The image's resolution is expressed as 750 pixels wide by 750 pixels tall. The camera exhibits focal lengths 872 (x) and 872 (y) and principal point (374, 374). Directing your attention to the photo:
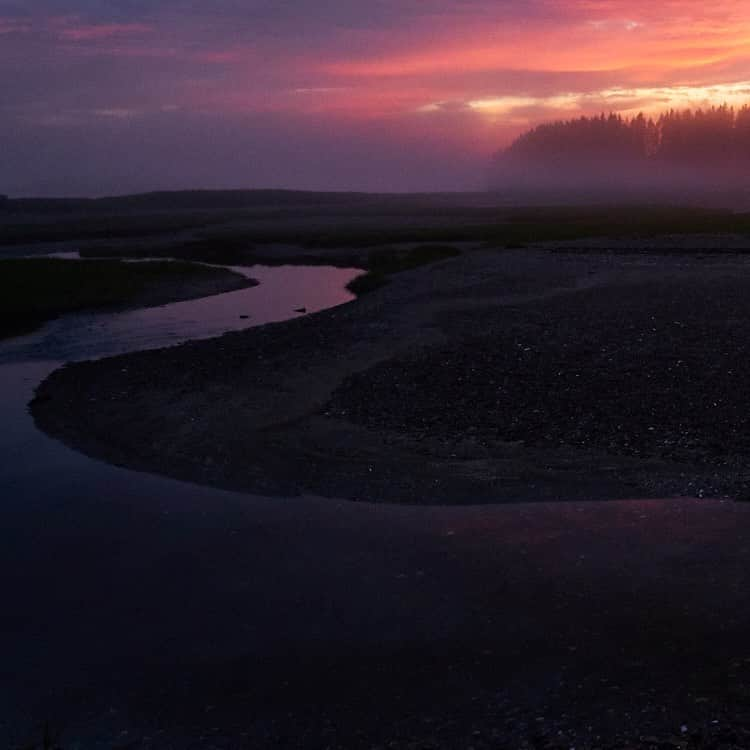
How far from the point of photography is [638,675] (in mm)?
8742

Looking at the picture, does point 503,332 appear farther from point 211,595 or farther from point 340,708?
point 340,708

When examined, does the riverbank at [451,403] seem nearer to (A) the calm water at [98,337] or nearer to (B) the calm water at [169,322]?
(A) the calm water at [98,337]

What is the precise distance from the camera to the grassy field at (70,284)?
Result: 133 feet

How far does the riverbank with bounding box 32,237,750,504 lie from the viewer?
595 inches

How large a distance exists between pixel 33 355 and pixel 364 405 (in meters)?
16.4

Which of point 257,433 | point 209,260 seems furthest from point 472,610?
point 209,260

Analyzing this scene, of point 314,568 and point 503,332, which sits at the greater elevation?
point 503,332

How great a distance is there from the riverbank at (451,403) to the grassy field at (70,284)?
14224 millimetres

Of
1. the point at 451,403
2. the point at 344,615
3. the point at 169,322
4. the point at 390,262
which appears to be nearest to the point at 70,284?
the point at 169,322

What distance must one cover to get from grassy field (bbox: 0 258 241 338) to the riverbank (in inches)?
560

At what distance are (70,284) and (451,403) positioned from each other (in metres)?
35.6

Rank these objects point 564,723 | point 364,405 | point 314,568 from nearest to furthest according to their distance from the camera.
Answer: point 564,723
point 314,568
point 364,405

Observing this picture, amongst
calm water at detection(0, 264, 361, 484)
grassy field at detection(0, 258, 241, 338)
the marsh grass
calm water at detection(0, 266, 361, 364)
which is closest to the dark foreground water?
calm water at detection(0, 264, 361, 484)

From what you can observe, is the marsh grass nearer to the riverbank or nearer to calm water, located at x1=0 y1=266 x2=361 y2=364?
calm water, located at x1=0 y1=266 x2=361 y2=364
